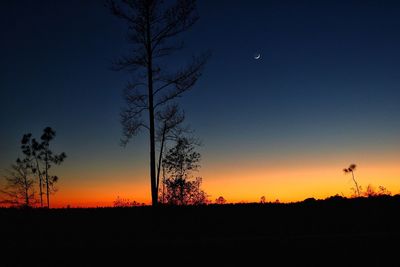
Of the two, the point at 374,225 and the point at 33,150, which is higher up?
the point at 33,150

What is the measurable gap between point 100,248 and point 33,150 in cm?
4393

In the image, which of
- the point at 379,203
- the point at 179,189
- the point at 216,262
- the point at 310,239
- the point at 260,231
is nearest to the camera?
the point at 216,262

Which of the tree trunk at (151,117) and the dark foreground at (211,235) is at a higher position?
the tree trunk at (151,117)

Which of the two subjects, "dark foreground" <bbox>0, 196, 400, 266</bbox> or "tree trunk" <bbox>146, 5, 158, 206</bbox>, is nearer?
"dark foreground" <bbox>0, 196, 400, 266</bbox>

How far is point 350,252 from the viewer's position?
10898mm

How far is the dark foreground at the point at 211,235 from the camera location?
10664mm

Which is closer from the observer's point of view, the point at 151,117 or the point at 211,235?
the point at 211,235

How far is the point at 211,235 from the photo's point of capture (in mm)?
13953

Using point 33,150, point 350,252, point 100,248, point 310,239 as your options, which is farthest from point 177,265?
point 33,150

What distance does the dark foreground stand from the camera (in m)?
10.7

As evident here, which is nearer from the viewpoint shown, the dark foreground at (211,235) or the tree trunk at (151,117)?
the dark foreground at (211,235)

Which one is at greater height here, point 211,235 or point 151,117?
point 151,117

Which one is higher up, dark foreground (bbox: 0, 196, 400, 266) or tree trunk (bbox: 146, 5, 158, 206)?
tree trunk (bbox: 146, 5, 158, 206)

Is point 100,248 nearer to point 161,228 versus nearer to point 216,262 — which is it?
point 216,262
